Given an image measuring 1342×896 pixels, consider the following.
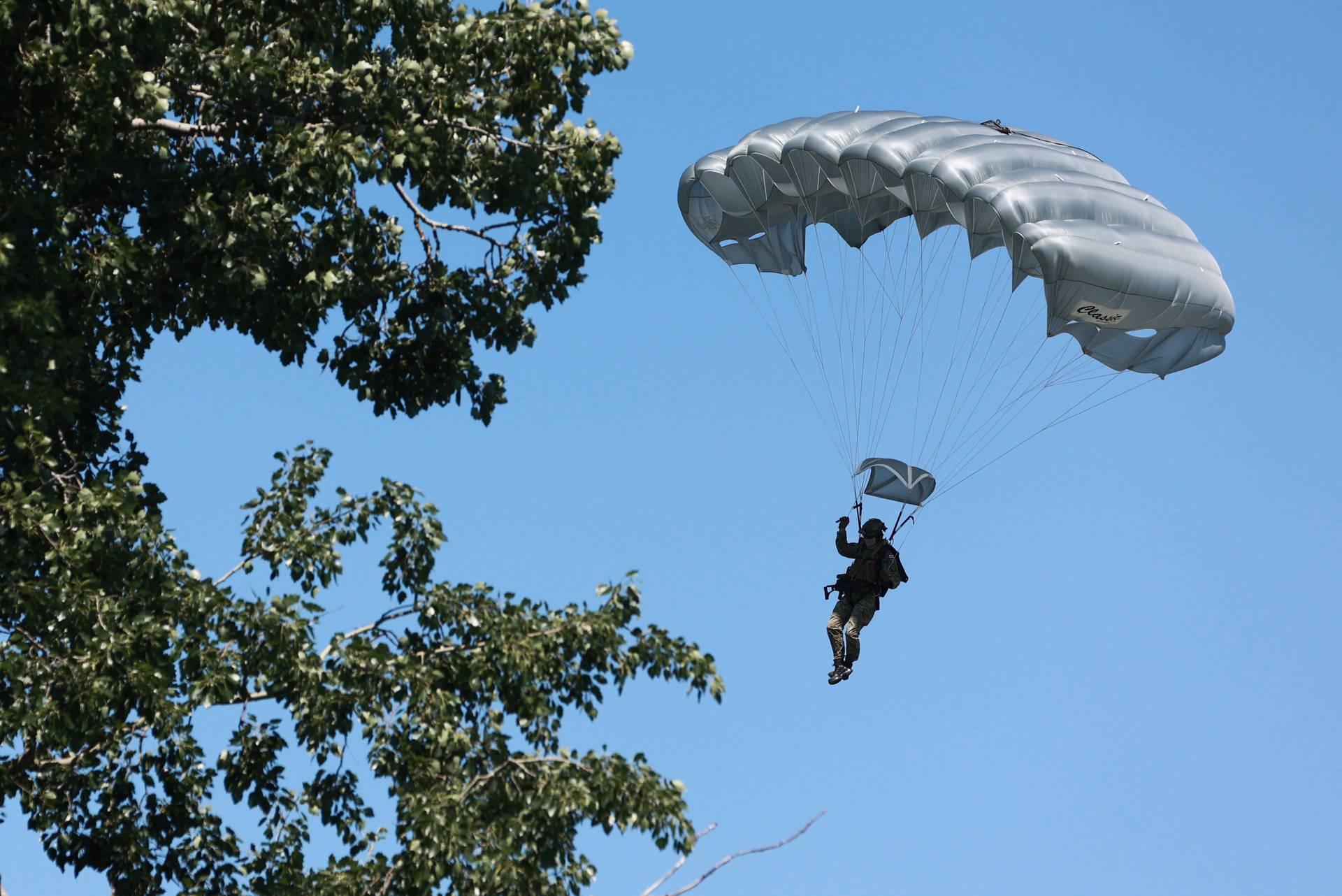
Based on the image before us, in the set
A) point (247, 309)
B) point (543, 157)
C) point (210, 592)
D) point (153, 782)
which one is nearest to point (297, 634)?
point (210, 592)

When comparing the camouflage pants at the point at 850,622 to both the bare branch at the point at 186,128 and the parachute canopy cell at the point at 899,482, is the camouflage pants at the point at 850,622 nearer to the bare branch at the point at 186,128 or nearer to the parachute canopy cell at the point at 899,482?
the parachute canopy cell at the point at 899,482

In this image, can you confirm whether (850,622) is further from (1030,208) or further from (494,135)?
(494,135)

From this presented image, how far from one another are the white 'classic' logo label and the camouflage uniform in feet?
11.0

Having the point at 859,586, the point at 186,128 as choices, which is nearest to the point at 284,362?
the point at 186,128

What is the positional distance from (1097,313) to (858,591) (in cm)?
411

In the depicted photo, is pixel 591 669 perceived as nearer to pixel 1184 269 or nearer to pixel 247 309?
pixel 247 309

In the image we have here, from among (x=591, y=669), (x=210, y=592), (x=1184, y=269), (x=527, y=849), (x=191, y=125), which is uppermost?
(x=191, y=125)

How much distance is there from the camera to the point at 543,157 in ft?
53.1

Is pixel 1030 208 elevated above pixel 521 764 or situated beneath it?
elevated above

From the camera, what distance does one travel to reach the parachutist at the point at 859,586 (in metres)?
20.5

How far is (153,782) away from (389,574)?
99.5 inches

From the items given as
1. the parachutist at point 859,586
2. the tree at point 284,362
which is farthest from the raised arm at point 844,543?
the tree at point 284,362

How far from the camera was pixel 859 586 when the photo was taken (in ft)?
67.6

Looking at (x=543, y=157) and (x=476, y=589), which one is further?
(x=543, y=157)
